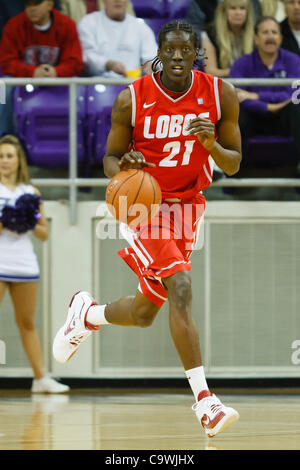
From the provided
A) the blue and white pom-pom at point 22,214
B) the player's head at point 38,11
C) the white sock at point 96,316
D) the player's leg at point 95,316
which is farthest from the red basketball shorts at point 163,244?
the player's head at point 38,11

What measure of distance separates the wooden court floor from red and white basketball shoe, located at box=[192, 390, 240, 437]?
94 millimetres

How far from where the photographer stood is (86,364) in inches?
302

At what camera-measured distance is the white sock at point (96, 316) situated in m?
5.47

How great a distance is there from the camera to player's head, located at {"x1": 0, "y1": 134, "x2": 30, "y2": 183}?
23.8 ft

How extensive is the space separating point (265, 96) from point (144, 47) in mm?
1209

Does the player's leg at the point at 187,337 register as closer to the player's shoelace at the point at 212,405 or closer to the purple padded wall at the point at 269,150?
the player's shoelace at the point at 212,405

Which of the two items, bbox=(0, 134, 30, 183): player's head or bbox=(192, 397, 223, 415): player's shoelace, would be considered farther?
bbox=(0, 134, 30, 183): player's head

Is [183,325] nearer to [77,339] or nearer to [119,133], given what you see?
[119,133]

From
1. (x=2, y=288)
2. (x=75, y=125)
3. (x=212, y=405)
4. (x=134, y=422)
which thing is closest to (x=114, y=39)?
(x=75, y=125)

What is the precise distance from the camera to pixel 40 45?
7785 mm

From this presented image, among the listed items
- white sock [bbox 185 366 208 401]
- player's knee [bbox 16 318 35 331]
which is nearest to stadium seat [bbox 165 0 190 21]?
player's knee [bbox 16 318 35 331]

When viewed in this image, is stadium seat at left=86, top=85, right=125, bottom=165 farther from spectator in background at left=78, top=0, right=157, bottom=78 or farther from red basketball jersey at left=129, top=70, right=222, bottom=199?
red basketball jersey at left=129, top=70, right=222, bottom=199
